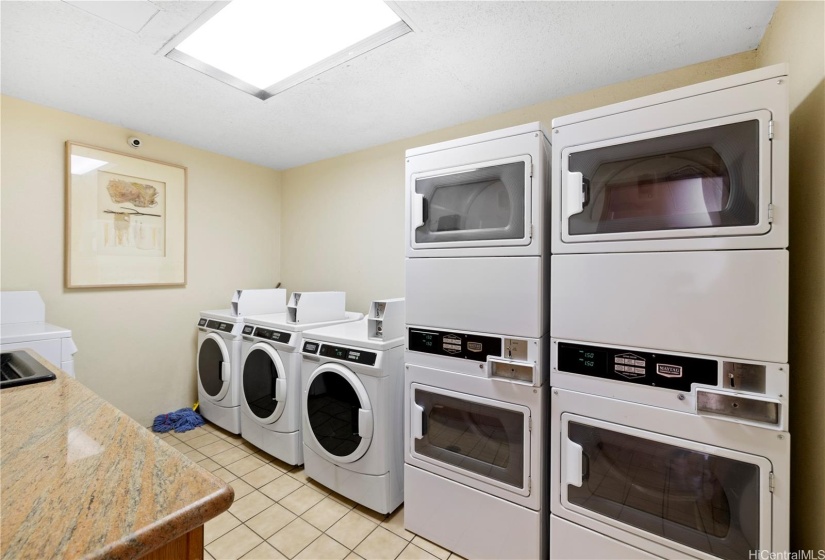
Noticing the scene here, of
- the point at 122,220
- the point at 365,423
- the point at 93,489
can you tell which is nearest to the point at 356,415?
the point at 365,423

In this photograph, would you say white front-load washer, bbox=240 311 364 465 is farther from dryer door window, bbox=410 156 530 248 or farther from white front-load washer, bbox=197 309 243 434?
dryer door window, bbox=410 156 530 248

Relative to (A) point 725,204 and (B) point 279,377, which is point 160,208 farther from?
(A) point 725,204

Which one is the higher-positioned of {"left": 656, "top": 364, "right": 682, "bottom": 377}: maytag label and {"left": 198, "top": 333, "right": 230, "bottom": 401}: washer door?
{"left": 656, "top": 364, "right": 682, "bottom": 377}: maytag label

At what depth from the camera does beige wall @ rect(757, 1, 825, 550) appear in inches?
44.4

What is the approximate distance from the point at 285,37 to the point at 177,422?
3.08 metres

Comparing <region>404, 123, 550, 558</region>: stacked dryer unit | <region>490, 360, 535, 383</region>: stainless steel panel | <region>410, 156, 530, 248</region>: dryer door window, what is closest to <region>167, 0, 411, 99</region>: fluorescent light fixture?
<region>404, 123, 550, 558</region>: stacked dryer unit

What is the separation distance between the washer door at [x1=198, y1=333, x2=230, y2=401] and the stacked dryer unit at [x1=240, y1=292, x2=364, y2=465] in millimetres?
180

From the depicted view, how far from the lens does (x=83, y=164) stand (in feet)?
8.48

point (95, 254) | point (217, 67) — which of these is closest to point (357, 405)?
point (217, 67)

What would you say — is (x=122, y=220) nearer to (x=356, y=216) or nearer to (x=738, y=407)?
(x=356, y=216)

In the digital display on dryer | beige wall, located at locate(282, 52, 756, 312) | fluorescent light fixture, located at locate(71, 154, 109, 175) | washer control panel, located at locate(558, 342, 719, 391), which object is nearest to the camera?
washer control panel, located at locate(558, 342, 719, 391)

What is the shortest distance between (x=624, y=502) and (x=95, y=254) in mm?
3708

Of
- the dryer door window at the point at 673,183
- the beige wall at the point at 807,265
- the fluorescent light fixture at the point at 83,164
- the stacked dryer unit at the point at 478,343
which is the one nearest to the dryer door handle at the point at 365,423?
the stacked dryer unit at the point at 478,343
